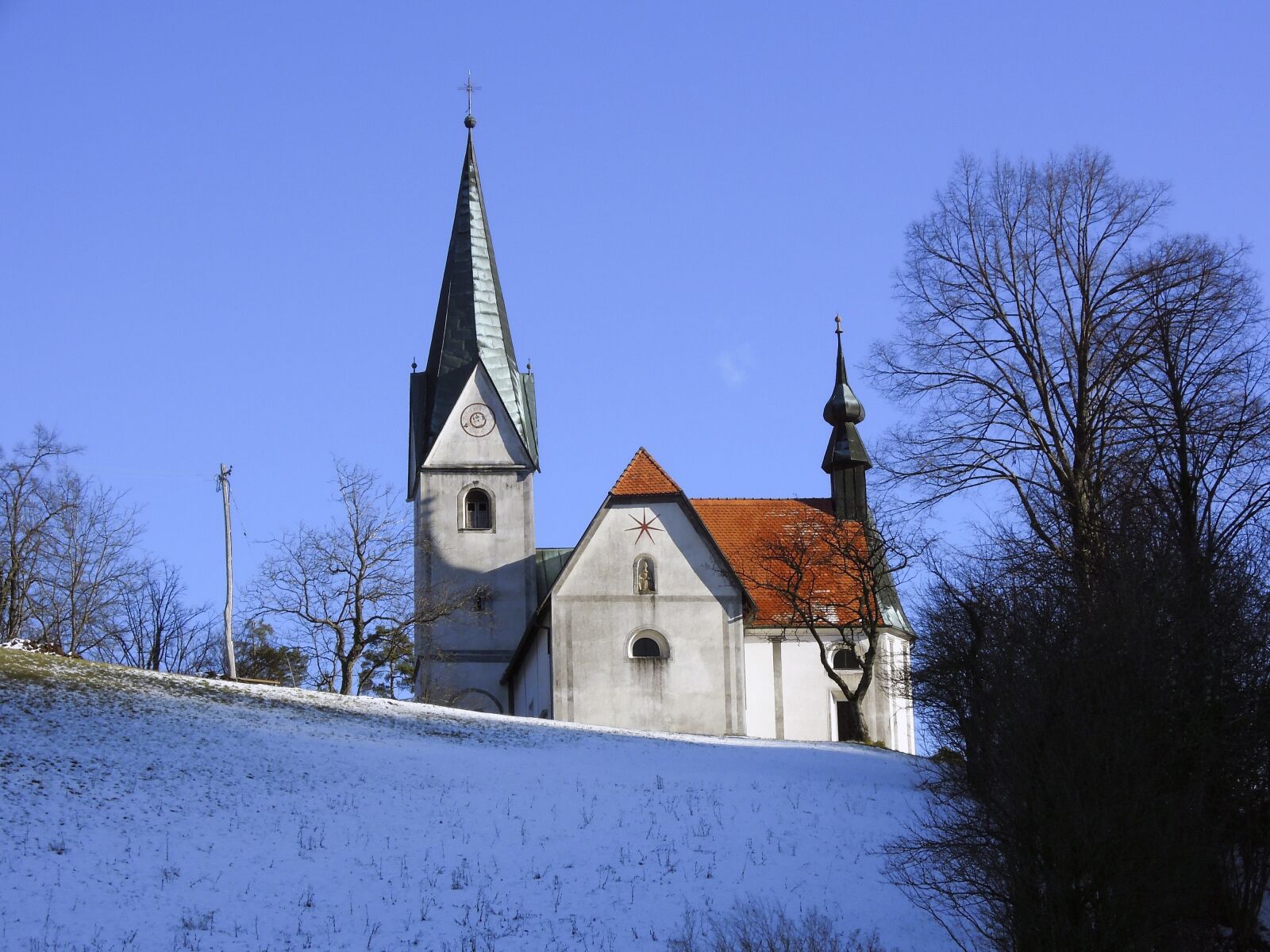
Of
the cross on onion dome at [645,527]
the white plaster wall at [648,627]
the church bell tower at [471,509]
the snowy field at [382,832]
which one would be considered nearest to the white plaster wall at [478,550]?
the church bell tower at [471,509]

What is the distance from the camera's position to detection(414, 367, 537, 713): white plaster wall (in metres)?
44.7

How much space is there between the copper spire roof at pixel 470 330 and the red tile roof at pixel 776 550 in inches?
254

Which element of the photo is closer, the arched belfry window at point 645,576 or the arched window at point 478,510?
the arched belfry window at point 645,576

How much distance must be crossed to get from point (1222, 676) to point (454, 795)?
10977 mm

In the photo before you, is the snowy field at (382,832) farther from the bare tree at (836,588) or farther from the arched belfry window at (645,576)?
the arched belfry window at (645,576)

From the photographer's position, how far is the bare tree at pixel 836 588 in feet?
120

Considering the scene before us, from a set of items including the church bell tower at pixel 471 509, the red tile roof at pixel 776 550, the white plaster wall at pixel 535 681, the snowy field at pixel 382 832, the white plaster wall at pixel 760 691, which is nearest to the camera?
the snowy field at pixel 382 832

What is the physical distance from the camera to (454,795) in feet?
74.5

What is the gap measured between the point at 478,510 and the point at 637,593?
846cm

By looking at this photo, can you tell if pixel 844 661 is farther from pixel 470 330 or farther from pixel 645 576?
pixel 470 330

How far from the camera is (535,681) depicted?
139 ft

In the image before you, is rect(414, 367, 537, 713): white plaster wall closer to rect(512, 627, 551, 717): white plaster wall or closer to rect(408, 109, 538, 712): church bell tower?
rect(408, 109, 538, 712): church bell tower

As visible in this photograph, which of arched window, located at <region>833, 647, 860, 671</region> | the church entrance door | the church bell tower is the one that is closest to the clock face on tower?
the church bell tower

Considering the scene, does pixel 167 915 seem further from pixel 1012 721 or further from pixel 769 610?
pixel 769 610
